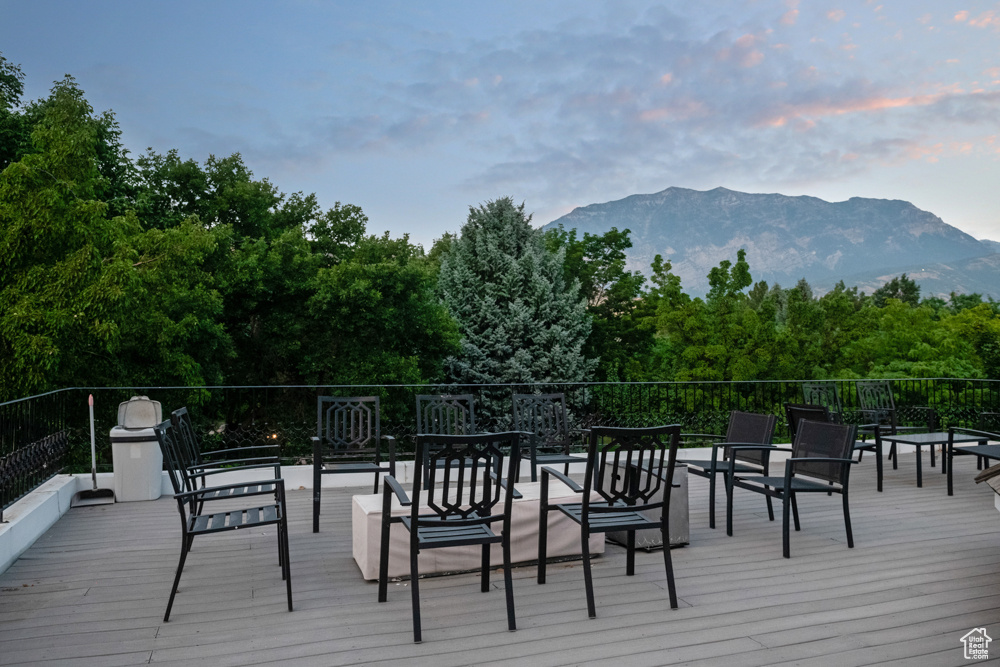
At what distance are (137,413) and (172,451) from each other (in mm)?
2690

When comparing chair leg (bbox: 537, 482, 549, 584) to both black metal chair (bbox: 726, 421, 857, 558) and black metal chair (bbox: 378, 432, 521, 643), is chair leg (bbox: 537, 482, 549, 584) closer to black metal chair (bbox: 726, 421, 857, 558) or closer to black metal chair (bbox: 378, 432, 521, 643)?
black metal chair (bbox: 378, 432, 521, 643)

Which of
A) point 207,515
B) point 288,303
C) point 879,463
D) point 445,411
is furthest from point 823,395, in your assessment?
point 288,303

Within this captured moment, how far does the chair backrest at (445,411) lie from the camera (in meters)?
5.53

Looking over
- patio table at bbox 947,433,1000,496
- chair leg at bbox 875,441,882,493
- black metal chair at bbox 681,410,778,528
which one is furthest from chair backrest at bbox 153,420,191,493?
patio table at bbox 947,433,1000,496

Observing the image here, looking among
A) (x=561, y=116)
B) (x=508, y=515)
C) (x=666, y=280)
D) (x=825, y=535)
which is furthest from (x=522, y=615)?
(x=561, y=116)

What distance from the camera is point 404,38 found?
1727 centimetres

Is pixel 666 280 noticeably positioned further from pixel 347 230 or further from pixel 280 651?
pixel 280 651

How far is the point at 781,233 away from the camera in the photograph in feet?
422

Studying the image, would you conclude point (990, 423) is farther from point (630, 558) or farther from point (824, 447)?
point (630, 558)

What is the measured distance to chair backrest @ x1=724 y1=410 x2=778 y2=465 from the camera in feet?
16.6

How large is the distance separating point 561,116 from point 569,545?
26.3 metres

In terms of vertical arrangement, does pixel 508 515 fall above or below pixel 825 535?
above

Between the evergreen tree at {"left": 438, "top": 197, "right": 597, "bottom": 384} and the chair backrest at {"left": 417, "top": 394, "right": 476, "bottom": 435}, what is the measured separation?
1209 cm

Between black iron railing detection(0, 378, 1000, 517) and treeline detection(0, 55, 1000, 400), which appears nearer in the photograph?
black iron railing detection(0, 378, 1000, 517)
